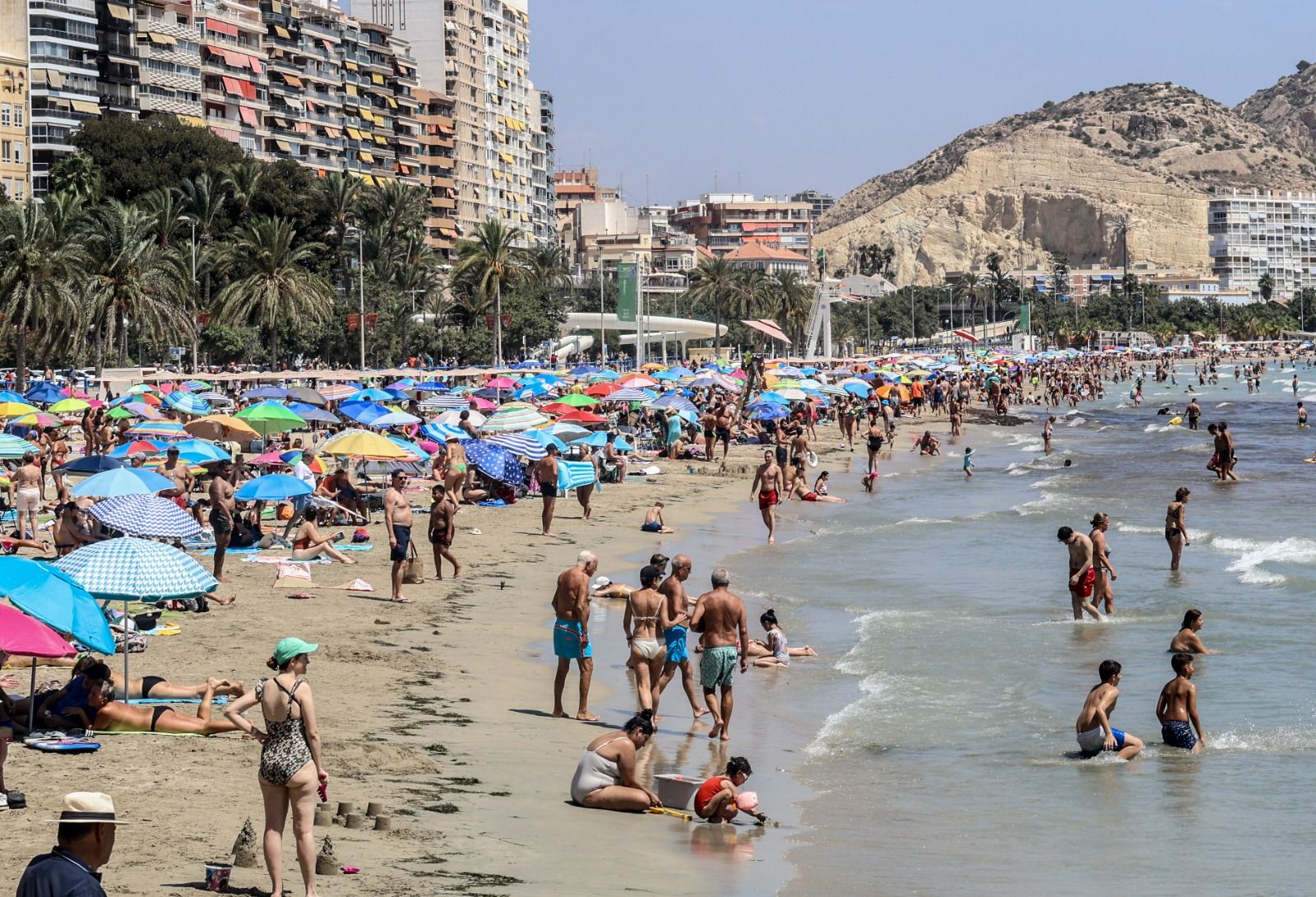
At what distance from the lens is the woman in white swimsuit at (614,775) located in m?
9.66

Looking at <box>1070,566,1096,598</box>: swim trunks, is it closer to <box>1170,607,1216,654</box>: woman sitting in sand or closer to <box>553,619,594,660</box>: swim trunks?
<box>1170,607,1216,654</box>: woman sitting in sand

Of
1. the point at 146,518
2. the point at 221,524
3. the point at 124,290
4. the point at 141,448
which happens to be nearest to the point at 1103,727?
the point at 146,518

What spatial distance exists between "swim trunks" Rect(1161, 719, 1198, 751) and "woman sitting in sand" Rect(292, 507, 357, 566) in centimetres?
998

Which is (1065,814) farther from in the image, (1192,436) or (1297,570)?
(1192,436)

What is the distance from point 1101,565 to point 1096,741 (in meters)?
6.23

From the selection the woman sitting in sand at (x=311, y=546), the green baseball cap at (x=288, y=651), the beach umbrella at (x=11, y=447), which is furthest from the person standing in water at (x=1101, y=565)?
the beach umbrella at (x=11, y=447)

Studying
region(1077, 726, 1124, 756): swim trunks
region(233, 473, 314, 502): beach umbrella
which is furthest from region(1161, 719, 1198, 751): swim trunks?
region(233, 473, 314, 502): beach umbrella

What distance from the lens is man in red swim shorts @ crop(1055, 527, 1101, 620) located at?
16906 mm

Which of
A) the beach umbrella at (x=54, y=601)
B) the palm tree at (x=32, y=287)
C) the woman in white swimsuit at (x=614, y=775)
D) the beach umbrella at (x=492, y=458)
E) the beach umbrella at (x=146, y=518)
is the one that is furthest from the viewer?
the palm tree at (x=32, y=287)

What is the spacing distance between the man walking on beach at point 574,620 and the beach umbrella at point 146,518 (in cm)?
395

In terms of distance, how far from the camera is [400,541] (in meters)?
16.5

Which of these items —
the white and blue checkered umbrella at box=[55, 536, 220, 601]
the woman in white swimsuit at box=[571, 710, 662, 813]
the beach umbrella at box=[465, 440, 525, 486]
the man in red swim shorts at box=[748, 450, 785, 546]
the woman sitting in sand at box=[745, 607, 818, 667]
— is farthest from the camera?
the beach umbrella at box=[465, 440, 525, 486]

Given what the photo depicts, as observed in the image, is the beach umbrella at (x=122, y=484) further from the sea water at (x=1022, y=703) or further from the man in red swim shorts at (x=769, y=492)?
the man in red swim shorts at (x=769, y=492)

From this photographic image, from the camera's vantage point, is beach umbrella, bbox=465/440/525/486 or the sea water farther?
beach umbrella, bbox=465/440/525/486
